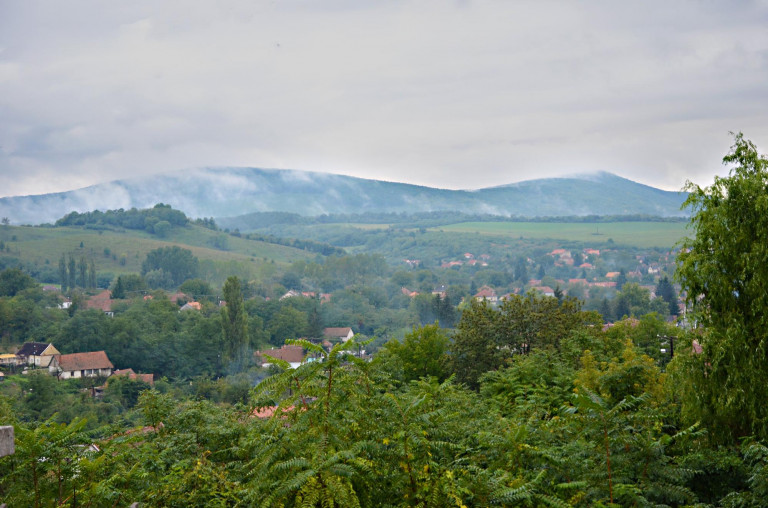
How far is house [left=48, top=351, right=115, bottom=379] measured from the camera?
53.2 metres

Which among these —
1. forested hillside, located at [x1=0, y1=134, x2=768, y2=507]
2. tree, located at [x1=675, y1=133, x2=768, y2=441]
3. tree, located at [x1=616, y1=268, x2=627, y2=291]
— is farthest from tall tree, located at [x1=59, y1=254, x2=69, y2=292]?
tree, located at [x1=675, y1=133, x2=768, y2=441]

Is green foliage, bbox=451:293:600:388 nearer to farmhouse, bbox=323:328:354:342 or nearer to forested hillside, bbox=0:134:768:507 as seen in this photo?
forested hillside, bbox=0:134:768:507

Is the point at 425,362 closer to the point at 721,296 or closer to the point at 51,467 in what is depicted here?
the point at 721,296

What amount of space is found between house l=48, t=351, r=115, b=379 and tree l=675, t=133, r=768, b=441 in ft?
172

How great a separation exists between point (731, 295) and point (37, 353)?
202ft

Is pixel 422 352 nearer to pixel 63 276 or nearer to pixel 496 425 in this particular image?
pixel 496 425

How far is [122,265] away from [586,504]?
12765cm

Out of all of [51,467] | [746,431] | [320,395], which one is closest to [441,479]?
[320,395]

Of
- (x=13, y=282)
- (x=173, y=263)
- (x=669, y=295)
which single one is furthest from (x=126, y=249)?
(x=669, y=295)

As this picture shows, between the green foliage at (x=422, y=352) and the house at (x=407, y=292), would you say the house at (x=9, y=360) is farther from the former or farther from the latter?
the house at (x=407, y=292)

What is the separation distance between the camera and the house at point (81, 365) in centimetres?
5316

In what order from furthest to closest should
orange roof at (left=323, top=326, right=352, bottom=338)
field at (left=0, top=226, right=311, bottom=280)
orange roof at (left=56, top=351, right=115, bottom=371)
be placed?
1. field at (left=0, top=226, right=311, bottom=280)
2. orange roof at (left=323, top=326, right=352, bottom=338)
3. orange roof at (left=56, top=351, right=115, bottom=371)

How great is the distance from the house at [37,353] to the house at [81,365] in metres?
0.88

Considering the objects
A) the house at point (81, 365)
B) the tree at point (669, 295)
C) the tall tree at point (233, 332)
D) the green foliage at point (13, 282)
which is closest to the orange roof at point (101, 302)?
the green foliage at point (13, 282)
